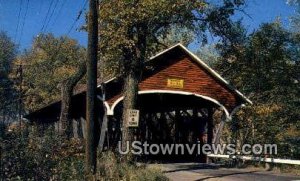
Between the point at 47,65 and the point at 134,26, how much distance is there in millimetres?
56660

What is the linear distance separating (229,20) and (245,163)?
852 cm

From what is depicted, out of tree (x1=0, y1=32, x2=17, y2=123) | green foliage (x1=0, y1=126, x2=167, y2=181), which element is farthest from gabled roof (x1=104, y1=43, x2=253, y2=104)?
tree (x1=0, y1=32, x2=17, y2=123)

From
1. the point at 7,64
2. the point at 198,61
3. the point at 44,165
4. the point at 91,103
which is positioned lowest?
the point at 44,165

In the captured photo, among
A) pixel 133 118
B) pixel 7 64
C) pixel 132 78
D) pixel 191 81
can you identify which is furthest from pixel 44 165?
pixel 7 64

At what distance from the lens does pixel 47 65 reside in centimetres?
7481

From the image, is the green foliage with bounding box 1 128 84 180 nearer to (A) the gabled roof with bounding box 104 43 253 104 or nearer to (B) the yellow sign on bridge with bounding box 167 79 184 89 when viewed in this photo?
(A) the gabled roof with bounding box 104 43 253 104

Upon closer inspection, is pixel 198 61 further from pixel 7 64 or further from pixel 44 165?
pixel 7 64

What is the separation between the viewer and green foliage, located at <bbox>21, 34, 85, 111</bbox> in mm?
69250

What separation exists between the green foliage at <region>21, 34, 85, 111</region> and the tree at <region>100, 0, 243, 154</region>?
47310 mm

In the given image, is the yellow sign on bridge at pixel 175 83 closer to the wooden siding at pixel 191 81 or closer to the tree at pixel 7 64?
the wooden siding at pixel 191 81

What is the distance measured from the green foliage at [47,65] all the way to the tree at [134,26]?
155 ft

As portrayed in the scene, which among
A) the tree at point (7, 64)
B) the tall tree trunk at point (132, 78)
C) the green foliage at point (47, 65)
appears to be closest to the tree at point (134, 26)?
the tall tree trunk at point (132, 78)

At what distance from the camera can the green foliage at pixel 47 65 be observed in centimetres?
6925

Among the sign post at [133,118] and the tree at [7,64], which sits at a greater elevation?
the tree at [7,64]
